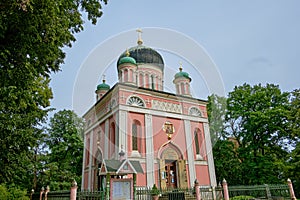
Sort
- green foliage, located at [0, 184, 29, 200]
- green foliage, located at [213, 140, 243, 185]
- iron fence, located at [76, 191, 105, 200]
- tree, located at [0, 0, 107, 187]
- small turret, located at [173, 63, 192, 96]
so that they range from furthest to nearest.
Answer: green foliage, located at [213, 140, 243, 185]
small turret, located at [173, 63, 192, 96]
green foliage, located at [0, 184, 29, 200]
iron fence, located at [76, 191, 105, 200]
tree, located at [0, 0, 107, 187]

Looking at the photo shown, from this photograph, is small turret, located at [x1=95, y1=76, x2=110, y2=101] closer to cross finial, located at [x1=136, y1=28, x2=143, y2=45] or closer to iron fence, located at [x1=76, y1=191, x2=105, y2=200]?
cross finial, located at [x1=136, y1=28, x2=143, y2=45]

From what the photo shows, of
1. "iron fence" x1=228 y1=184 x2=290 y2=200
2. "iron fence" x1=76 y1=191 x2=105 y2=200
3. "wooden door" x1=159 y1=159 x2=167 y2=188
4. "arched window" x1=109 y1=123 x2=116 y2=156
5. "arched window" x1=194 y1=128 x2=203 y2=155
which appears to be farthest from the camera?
"arched window" x1=194 y1=128 x2=203 y2=155

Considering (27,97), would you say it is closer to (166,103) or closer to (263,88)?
(166,103)

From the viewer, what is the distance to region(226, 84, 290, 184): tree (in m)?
20.2

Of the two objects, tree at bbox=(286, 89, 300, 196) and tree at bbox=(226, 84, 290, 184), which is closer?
tree at bbox=(286, 89, 300, 196)

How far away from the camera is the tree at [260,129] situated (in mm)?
20203

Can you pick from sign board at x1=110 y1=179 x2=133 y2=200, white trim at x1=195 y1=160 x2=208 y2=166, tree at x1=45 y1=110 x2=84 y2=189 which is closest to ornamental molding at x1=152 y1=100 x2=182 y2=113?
white trim at x1=195 y1=160 x2=208 y2=166

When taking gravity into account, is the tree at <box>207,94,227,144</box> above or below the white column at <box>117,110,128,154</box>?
above

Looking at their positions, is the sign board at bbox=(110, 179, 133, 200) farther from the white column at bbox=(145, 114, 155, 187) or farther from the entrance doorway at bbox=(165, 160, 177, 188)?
the entrance doorway at bbox=(165, 160, 177, 188)

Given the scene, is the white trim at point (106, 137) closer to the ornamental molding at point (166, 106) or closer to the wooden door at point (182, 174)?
the ornamental molding at point (166, 106)

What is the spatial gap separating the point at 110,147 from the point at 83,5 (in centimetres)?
917

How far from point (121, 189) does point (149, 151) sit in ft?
18.6

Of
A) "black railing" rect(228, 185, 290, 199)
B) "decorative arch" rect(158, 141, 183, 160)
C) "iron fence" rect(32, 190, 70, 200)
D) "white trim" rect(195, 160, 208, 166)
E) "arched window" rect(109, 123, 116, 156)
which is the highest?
"arched window" rect(109, 123, 116, 156)

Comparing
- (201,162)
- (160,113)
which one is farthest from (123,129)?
(201,162)
